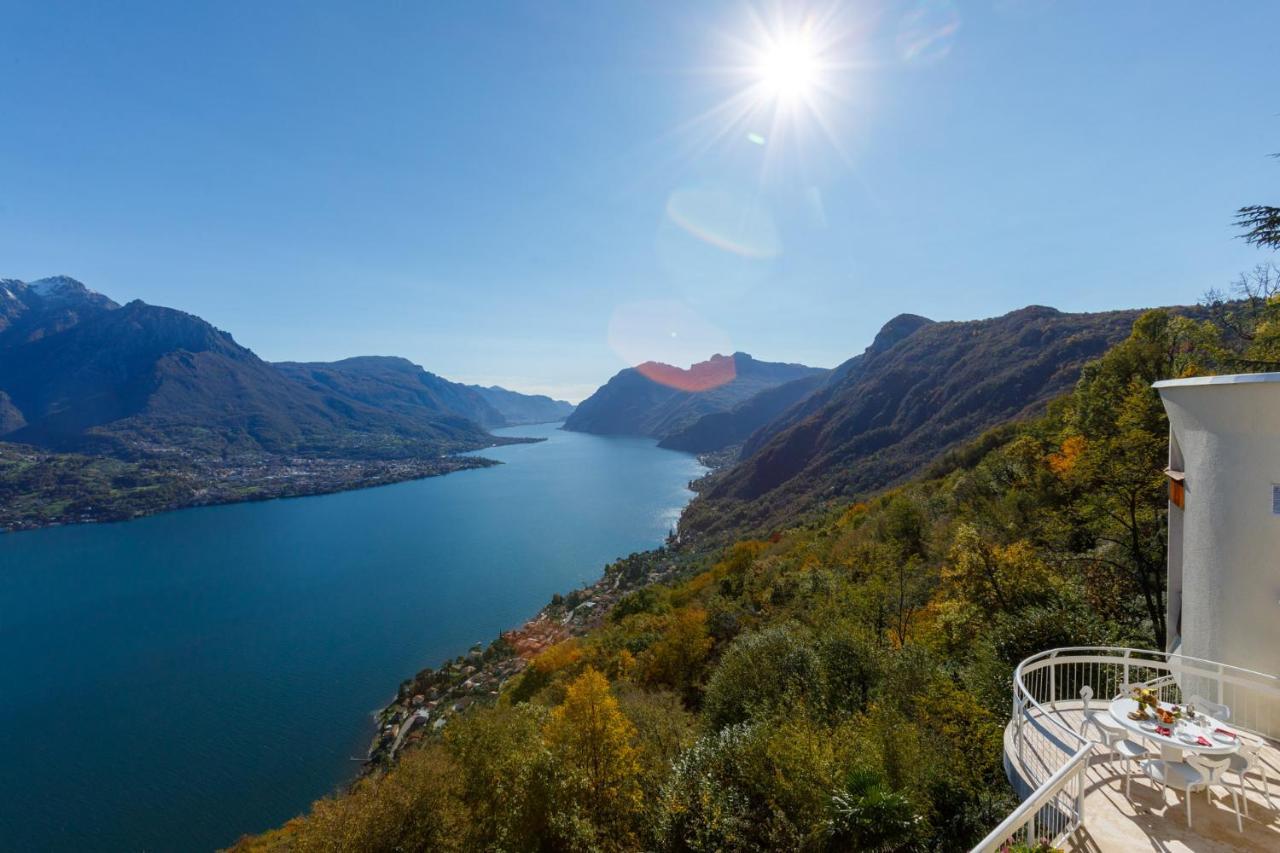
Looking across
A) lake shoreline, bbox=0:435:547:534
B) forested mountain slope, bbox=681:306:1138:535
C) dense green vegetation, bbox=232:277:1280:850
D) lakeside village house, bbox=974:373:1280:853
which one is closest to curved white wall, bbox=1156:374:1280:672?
lakeside village house, bbox=974:373:1280:853

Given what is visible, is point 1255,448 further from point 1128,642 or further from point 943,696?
point 1128,642

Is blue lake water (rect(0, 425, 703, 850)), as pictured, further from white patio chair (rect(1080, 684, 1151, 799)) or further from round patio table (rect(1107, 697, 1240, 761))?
round patio table (rect(1107, 697, 1240, 761))

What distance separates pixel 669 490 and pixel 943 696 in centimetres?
12229

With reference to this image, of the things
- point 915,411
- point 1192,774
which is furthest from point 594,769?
point 915,411

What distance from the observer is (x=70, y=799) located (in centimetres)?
2948

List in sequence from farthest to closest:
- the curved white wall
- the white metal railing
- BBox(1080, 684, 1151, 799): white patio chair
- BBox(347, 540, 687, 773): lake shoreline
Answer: BBox(347, 540, 687, 773): lake shoreline
the curved white wall
BBox(1080, 684, 1151, 799): white patio chair
the white metal railing

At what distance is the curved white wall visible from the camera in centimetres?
639

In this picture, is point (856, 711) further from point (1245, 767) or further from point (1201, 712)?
point (1245, 767)

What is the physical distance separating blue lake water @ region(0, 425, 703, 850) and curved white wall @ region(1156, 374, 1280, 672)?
37585mm

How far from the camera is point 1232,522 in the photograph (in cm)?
676

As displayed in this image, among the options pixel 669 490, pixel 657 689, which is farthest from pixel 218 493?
pixel 657 689

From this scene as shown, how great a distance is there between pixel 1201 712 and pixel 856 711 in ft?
23.2

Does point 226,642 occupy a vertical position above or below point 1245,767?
below

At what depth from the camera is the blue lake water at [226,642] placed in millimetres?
29328
